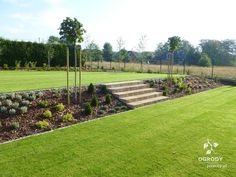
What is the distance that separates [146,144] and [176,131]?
1586 mm

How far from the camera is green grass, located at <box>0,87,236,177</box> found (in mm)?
5004

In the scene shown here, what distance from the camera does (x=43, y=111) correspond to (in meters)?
8.44

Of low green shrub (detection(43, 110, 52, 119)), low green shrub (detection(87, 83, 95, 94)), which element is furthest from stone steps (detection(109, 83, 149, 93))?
low green shrub (detection(43, 110, 52, 119))

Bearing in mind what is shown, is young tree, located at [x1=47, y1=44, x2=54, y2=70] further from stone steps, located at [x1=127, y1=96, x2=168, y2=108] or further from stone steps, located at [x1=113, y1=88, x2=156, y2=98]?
stone steps, located at [x1=127, y1=96, x2=168, y2=108]

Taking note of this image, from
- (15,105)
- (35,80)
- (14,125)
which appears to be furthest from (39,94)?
(35,80)

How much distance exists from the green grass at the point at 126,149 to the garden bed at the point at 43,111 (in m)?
0.57

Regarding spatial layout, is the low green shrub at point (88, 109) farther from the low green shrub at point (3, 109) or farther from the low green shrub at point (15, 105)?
the low green shrub at point (3, 109)

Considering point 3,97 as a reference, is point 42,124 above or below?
below

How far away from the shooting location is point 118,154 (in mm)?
5789

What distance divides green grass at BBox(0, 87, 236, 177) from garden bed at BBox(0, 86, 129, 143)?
572 millimetres

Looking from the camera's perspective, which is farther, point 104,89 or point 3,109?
point 104,89

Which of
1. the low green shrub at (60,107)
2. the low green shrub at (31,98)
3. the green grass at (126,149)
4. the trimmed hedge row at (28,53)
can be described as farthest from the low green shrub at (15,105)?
the trimmed hedge row at (28,53)

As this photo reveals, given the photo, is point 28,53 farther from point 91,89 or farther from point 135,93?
point 91,89

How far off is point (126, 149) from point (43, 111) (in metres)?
3.53
